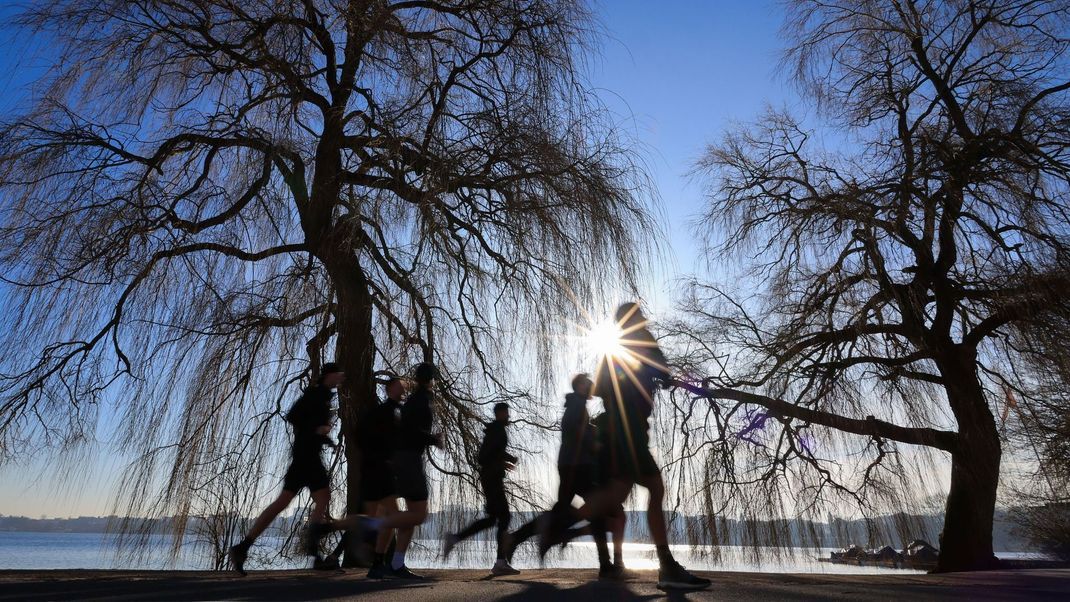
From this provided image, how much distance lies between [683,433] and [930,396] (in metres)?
2.42

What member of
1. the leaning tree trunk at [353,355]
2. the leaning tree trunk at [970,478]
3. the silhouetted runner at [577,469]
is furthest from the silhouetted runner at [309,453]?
the leaning tree trunk at [970,478]

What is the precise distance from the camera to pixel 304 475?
4.57 metres

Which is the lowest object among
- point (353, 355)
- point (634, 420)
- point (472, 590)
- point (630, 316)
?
point (472, 590)

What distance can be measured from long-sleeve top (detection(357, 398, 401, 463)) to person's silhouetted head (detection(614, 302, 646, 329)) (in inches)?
60.4

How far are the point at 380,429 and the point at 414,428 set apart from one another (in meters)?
0.25

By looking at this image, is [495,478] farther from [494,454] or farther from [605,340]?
[605,340]

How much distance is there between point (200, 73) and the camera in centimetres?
618

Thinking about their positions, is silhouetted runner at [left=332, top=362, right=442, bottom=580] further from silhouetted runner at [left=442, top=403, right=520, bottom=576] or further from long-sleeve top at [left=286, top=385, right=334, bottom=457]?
silhouetted runner at [left=442, top=403, right=520, bottom=576]

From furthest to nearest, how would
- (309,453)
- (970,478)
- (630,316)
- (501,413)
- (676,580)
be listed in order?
(970,478) < (501,413) < (309,453) < (630,316) < (676,580)

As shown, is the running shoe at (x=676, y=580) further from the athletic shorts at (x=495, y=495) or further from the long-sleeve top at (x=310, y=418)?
the long-sleeve top at (x=310, y=418)

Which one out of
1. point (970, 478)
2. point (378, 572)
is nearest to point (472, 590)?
point (378, 572)

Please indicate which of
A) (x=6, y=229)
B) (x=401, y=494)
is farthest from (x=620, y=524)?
(x=6, y=229)

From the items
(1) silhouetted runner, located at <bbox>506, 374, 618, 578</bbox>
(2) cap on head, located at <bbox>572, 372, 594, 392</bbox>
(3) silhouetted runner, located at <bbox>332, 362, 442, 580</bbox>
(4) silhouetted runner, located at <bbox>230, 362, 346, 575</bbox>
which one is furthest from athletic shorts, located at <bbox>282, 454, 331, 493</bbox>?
(2) cap on head, located at <bbox>572, 372, 594, 392</bbox>

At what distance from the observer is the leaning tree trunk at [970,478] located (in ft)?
24.2
